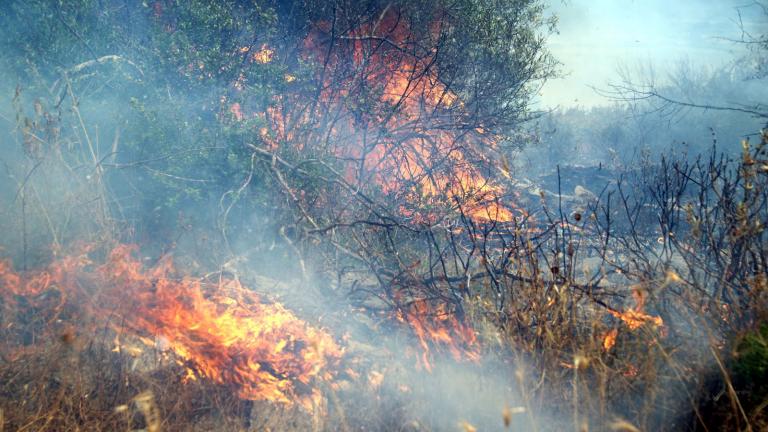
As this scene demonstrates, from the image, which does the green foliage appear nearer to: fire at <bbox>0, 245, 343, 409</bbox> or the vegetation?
the vegetation

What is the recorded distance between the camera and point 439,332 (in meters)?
3.88

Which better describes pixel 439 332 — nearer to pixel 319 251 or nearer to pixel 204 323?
pixel 204 323

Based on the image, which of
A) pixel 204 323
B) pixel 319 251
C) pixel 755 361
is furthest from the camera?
pixel 319 251

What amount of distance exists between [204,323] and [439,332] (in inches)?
87.4

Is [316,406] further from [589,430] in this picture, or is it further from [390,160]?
[390,160]

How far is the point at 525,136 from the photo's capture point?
31.8 ft

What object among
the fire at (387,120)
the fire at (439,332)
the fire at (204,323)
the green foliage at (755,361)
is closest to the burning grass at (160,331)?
the fire at (204,323)

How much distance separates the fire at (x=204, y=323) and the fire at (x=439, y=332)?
80 centimetres

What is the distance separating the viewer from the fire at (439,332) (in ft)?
12.0

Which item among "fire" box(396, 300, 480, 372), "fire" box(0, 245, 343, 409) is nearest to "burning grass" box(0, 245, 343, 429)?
"fire" box(0, 245, 343, 409)

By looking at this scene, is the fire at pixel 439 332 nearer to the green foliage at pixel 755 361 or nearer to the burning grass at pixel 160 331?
the burning grass at pixel 160 331

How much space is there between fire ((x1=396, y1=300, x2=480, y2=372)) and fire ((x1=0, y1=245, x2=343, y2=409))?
0.80m

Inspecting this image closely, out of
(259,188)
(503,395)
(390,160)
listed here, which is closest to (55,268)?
(259,188)

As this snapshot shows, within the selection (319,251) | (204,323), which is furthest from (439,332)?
(319,251)
